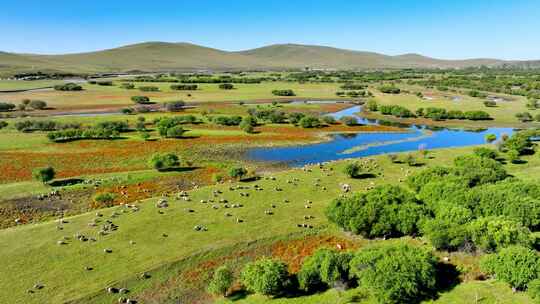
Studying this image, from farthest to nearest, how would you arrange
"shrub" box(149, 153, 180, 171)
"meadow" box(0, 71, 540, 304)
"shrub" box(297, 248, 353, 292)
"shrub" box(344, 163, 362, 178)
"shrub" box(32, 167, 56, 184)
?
"shrub" box(149, 153, 180, 171)
"shrub" box(344, 163, 362, 178)
"shrub" box(32, 167, 56, 184)
"meadow" box(0, 71, 540, 304)
"shrub" box(297, 248, 353, 292)

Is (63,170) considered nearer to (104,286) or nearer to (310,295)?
(104,286)

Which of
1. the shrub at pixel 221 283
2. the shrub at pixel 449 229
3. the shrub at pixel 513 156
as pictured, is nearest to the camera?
the shrub at pixel 221 283

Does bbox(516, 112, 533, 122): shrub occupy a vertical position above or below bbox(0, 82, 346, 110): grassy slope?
below

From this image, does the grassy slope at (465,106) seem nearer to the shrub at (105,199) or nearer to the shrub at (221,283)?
the shrub at (105,199)

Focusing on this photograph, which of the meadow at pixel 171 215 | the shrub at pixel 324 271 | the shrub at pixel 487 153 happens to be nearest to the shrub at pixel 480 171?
the meadow at pixel 171 215

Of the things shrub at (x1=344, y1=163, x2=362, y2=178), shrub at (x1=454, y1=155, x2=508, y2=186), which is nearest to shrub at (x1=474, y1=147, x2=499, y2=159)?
shrub at (x1=454, y1=155, x2=508, y2=186)

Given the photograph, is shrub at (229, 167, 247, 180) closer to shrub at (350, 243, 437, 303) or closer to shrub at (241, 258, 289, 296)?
shrub at (241, 258, 289, 296)

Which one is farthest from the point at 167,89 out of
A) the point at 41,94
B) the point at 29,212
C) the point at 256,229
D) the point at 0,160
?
the point at 256,229
